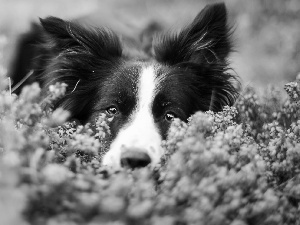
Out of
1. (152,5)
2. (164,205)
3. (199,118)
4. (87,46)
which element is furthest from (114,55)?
(152,5)

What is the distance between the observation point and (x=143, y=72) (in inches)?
154

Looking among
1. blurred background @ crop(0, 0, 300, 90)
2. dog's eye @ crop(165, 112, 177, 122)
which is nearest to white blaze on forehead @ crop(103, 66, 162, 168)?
dog's eye @ crop(165, 112, 177, 122)

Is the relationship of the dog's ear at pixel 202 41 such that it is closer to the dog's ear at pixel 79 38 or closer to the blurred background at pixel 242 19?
the dog's ear at pixel 79 38

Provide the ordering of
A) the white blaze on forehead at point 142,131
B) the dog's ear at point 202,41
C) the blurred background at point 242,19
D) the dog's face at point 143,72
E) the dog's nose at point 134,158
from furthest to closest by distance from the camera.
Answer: the blurred background at point 242,19 → the dog's ear at point 202,41 → the dog's face at point 143,72 → the white blaze on forehead at point 142,131 → the dog's nose at point 134,158

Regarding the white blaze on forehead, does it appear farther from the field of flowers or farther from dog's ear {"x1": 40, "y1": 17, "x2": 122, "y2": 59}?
dog's ear {"x1": 40, "y1": 17, "x2": 122, "y2": 59}

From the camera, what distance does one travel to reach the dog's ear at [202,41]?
4.04 metres

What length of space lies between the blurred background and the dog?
2007 mm

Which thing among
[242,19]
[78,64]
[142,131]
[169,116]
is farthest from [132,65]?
[242,19]

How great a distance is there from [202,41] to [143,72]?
633 millimetres

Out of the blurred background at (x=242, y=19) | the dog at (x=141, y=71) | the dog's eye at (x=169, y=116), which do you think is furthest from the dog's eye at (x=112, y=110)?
the blurred background at (x=242, y=19)

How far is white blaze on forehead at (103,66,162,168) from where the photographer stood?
117 inches

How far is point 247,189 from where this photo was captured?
223cm

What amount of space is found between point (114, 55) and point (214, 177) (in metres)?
2.51

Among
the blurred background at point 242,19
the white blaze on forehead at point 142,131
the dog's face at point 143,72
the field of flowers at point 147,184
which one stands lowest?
the field of flowers at point 147,184
